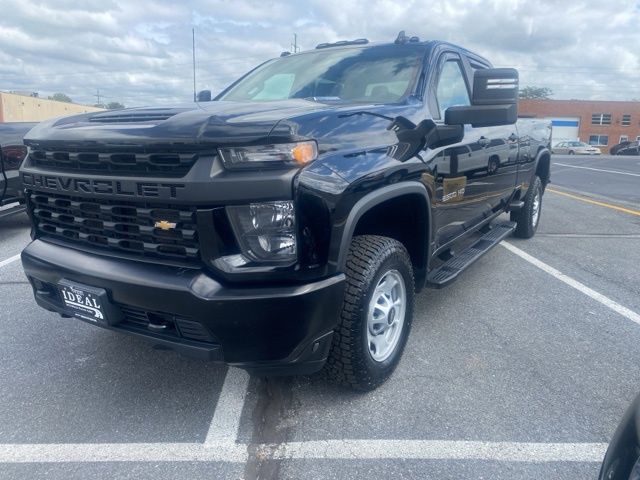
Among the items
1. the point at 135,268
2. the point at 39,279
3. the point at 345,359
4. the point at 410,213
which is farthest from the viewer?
the point at 410,213

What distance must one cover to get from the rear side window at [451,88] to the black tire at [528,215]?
245 centimetres

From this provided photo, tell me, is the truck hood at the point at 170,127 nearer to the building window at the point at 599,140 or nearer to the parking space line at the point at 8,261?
the parking space line at the point at 8,261

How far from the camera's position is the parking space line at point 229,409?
8.22ft

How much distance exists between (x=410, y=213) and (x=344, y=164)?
0.93m

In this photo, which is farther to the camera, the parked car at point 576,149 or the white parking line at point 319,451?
the parked car at point 576,149

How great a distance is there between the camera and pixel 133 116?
8.60 feet

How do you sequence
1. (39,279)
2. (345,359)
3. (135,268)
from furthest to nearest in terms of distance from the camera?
1. (39,279)
2. (345,359)
3. (135,268)

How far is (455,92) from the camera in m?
3.93

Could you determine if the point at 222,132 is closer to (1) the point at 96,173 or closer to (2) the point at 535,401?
(1) the point at 96,173

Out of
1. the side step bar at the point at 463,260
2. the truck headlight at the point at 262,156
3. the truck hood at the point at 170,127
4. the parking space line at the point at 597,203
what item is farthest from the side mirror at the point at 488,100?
the parking space line at the point at 597,203

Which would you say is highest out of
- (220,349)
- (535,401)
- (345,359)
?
(220,349)

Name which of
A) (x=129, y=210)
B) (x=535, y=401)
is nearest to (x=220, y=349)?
(x=129, y=210)

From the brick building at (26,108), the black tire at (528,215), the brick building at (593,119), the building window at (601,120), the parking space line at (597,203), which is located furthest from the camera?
the building window at (601,120)

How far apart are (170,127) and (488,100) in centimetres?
186
